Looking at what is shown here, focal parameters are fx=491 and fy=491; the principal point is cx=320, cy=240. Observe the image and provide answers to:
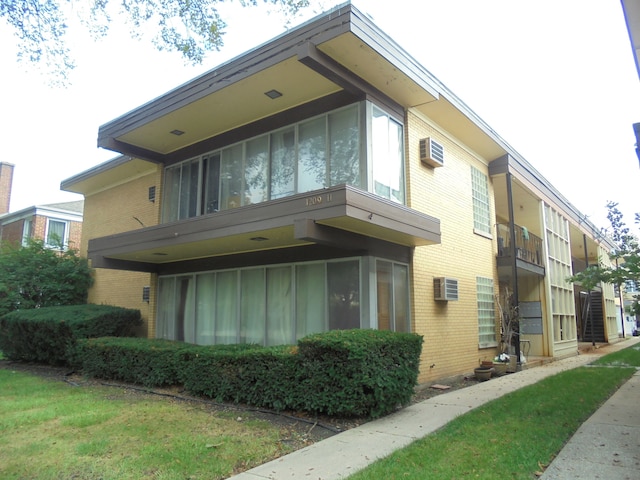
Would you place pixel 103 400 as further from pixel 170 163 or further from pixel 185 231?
pixel 170 163

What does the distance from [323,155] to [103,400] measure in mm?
6199

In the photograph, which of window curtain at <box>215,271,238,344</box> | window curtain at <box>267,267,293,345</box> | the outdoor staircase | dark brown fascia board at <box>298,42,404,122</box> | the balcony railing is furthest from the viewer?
the outdoor staircase

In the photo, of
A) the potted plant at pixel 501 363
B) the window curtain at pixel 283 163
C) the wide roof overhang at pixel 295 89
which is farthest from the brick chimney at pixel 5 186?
the potted plant at pixel 501 363

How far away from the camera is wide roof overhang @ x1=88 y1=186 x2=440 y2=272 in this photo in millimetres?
8055

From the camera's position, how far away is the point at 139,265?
44.3 ft

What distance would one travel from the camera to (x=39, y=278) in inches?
640

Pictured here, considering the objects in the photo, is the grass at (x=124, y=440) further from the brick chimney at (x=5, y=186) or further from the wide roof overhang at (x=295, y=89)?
the brick chimney at (x=5, y=186)

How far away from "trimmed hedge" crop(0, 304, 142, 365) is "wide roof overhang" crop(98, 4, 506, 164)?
4.47 metres

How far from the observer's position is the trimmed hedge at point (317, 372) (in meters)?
7.04

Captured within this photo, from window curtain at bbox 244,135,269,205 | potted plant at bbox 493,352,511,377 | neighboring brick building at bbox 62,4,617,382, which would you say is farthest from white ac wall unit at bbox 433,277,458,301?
window curtain at bbox 244,135,269,205

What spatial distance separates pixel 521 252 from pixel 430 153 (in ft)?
19.0

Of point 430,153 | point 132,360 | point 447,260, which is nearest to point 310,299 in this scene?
point 447,260

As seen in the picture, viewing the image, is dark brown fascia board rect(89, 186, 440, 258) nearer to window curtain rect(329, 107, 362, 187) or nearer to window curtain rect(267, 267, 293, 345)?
window curtain rect(329, 107, 362, 187)

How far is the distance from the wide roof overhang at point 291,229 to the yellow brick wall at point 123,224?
265 centimetres
